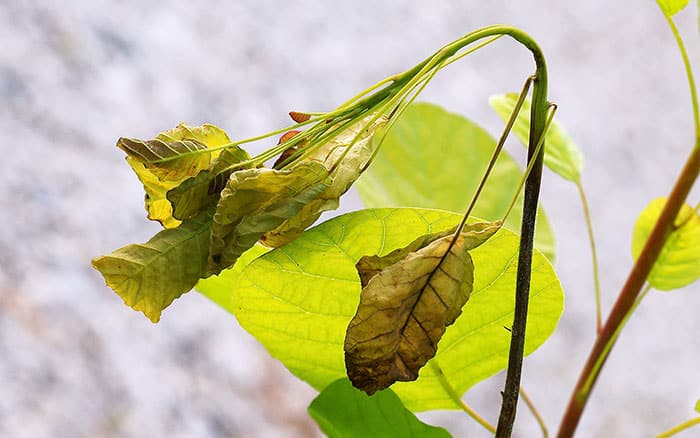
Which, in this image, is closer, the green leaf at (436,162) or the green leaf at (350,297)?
the green leaf at (350,297)

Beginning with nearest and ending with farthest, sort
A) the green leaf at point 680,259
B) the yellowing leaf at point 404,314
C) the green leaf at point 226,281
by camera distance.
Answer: the yellowing leaf at point 404,314, the green leaf at point 226,281, the green leaf at point 680,259

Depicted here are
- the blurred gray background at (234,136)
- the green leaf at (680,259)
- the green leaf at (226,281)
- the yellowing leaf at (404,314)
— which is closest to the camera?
the yellowing leaf at (404,314)

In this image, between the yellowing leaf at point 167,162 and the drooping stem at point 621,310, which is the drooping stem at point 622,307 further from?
the yellowing leaf at point 167,162

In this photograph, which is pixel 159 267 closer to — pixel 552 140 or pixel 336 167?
pixel 336 167

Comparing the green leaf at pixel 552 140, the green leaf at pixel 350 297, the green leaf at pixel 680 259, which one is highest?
the green leaf at pixel 552 140

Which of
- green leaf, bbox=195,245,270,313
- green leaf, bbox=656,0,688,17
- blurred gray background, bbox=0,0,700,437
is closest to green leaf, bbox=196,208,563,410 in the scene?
green leaf, bbox=195,245,270,313

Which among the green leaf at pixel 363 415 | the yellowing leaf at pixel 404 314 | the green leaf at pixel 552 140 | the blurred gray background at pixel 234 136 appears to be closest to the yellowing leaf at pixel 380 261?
the yellowing leaf at pixel 404 314

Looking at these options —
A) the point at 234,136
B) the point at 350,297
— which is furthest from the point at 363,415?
the point at 234,136

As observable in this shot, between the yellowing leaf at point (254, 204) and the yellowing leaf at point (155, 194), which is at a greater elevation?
the yellowing leaf at point (155, 194)
